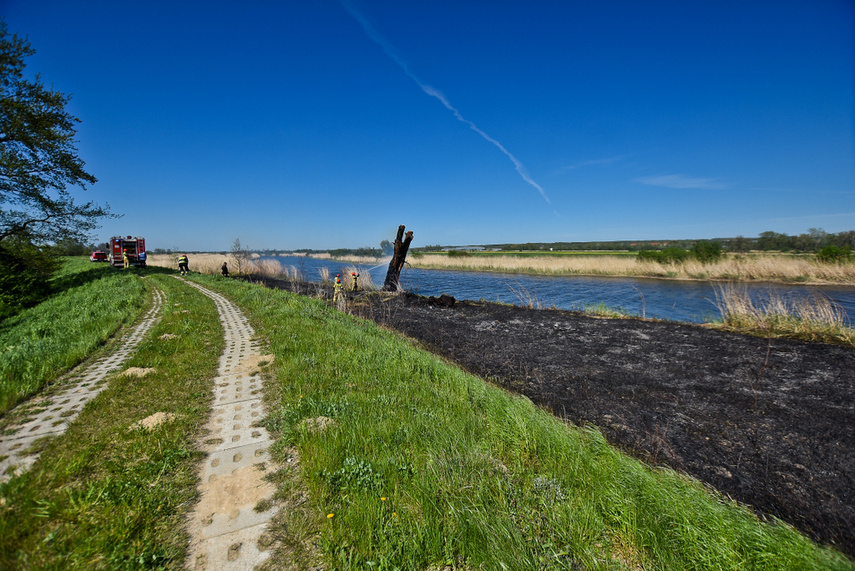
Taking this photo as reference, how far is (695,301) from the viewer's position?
1617 cm

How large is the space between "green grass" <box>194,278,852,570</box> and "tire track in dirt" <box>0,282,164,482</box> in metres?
1.98

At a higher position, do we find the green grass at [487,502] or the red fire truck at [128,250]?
the red fire truck at [128,250]

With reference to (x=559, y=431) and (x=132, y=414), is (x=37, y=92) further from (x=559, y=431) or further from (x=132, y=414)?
(x=559, y=431)

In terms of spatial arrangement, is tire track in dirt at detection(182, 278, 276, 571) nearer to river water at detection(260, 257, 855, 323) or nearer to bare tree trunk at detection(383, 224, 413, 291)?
river water at detection(260, 257, 855, 323)

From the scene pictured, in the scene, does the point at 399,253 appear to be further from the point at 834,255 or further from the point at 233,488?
the point at 834,255

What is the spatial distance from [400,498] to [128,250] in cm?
4222

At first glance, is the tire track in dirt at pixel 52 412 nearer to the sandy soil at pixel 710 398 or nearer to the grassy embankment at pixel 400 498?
the grassy embankment at pixel 400 498

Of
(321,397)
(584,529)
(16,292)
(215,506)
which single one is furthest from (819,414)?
(16,292)

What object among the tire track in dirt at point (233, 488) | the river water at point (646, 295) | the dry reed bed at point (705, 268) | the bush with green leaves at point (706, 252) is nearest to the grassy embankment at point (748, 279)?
the dry reed bed at point (705, 268)

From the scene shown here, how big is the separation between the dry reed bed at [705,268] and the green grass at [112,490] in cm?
2945

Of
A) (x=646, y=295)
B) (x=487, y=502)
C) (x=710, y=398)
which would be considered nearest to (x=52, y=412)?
(x=487, y=502)

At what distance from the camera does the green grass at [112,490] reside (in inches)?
75.5

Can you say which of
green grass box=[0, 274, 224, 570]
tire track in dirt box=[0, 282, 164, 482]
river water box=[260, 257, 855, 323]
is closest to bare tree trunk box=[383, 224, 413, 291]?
river water box=[260, 257, 855, 323]

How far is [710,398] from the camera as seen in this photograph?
5449 millimetres
